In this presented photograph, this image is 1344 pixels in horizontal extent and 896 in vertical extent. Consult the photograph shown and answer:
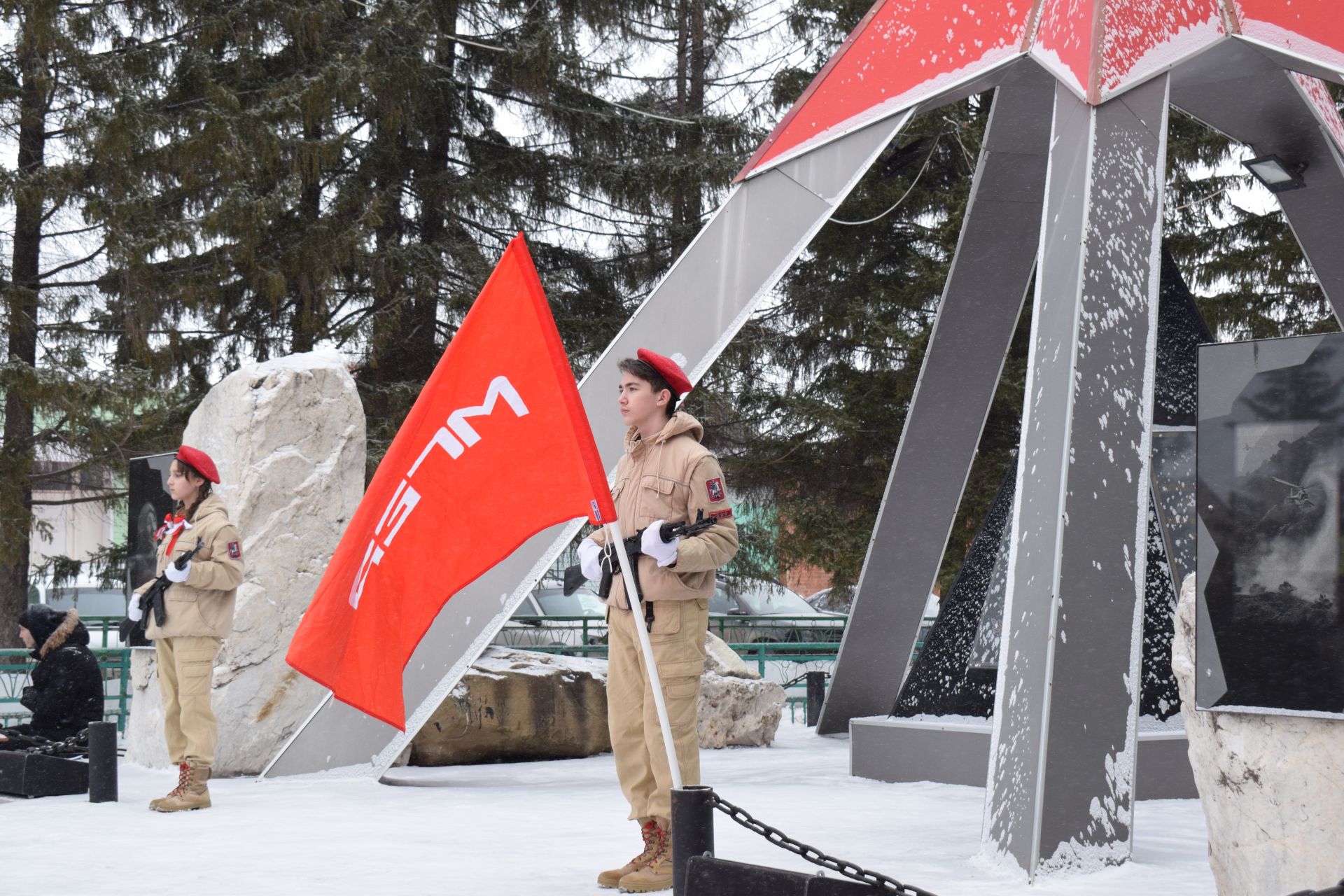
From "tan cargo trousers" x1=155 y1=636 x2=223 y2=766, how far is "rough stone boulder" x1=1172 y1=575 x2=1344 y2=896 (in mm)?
4811

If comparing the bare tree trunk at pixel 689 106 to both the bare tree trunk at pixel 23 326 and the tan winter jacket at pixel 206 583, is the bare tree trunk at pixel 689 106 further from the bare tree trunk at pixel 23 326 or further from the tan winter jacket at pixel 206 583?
the tan winter jacket at pixel 206 583

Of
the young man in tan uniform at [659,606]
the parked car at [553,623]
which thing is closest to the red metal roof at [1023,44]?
the young man in tan uniform at [659,606]

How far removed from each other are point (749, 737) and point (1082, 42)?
579cm

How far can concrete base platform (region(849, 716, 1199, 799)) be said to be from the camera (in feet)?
23.3

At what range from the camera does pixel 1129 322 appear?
5.55 metres

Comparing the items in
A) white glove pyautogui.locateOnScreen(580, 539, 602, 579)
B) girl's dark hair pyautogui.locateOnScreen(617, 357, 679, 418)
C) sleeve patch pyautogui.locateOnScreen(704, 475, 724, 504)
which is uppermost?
girl's dark hair pyautogui.locateOnScreen(617, 357, 679, 418)

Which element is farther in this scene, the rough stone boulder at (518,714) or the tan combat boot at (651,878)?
the rough stone boulder at (518,714)

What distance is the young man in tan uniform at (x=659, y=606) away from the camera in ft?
15.8

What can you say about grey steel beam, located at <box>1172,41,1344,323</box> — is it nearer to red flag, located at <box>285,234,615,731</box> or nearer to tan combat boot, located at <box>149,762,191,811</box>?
red flag, located at <box>285,234,615,731</box>

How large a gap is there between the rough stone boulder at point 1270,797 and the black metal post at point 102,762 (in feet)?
17.7

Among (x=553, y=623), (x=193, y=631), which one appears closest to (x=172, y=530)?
(x=193, y=631)

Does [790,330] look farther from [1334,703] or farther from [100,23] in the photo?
[1334,703]

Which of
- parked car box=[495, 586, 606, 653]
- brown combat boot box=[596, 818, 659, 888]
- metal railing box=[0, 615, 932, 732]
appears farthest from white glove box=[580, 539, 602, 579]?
parked car box=[495, 586, 606, 653]

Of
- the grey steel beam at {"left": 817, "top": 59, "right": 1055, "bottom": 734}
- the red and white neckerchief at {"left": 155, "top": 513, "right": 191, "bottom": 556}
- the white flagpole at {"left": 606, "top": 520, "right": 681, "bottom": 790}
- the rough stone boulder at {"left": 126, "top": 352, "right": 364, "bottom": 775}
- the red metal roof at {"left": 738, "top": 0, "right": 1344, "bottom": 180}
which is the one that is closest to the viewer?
the white flagpole at {"left": 606, "top": 520, "right": 681, "bottom": 790}
